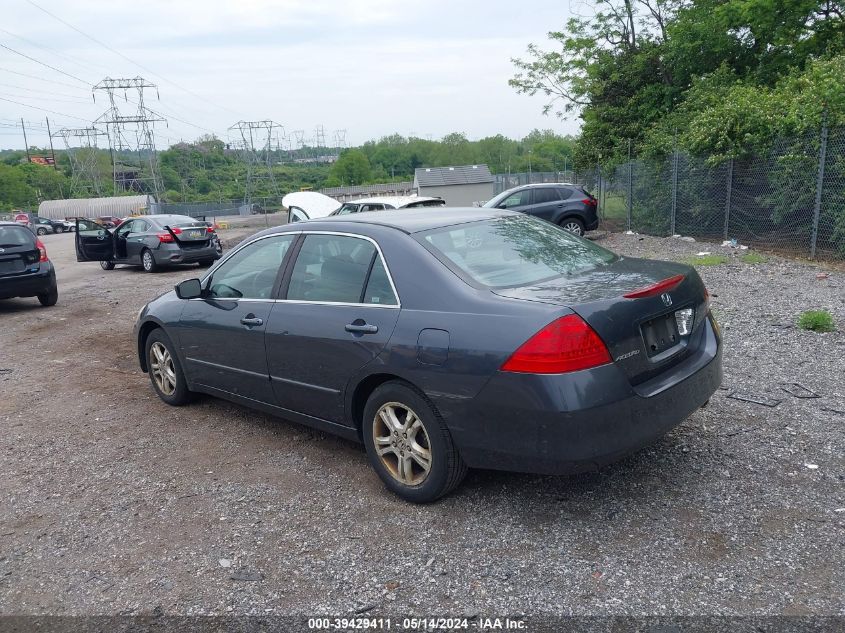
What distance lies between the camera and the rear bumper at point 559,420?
10.4 feet

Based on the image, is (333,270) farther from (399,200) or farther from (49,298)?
(49,298)

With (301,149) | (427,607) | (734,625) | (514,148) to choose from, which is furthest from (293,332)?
(301,149)

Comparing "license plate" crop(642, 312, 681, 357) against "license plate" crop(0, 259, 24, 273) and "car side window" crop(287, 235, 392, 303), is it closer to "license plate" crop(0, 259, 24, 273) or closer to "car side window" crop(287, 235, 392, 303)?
"car side window" crop(287, 235, 392, 303)

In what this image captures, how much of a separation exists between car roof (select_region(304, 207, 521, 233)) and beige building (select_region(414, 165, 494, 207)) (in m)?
49.7

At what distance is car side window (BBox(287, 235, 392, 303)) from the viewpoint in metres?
4.11

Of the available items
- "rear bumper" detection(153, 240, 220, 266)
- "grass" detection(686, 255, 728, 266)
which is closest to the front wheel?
"grass" detection(686, 255, 728, 266)

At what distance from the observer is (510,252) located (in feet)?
13.7

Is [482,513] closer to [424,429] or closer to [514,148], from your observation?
[424,429]

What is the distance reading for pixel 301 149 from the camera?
146 m

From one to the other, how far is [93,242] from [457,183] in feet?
135

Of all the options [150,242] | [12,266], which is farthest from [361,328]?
[150,242]

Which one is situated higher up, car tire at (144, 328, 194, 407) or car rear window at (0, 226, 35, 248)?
car rear window at (0, 226, 35, 248)

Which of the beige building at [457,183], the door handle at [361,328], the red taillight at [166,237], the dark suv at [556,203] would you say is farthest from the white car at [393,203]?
the beige building at [457,183]

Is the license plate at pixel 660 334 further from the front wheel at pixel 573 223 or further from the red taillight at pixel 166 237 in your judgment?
the red taillight at pixel 166 237
